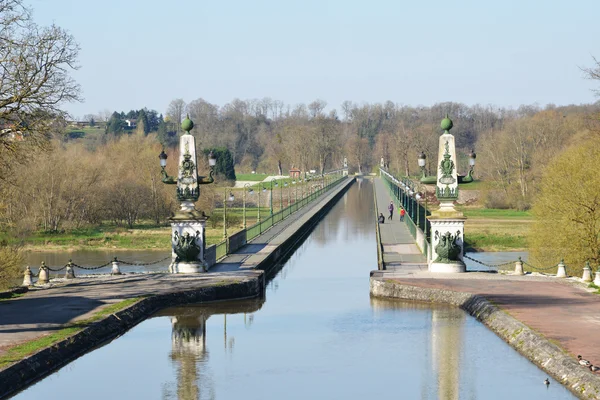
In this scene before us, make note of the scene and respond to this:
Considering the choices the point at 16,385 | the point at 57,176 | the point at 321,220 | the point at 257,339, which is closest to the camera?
the point at 16,385

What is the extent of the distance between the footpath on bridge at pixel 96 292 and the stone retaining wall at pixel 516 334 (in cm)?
501

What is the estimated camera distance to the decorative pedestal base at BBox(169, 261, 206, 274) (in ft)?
111

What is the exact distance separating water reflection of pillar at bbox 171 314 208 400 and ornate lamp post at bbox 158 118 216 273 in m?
6.28

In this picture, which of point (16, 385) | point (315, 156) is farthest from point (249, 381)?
point (315, 156)

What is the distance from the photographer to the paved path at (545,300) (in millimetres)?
21219

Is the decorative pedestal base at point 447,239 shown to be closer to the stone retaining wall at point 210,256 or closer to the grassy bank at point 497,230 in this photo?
the stone retaining wall at point 210,256

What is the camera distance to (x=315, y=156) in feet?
624

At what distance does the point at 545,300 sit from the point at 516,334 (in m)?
4.82

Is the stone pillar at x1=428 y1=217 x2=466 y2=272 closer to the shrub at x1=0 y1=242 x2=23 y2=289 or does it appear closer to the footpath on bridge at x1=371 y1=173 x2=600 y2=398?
the footpath on bridge at x1=371 y1=173 x2=600 y2=398

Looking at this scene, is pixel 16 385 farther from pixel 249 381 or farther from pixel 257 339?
pixel 257 339

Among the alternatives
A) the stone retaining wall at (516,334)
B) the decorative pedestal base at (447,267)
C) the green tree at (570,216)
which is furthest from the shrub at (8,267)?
the green tree at (570,216)

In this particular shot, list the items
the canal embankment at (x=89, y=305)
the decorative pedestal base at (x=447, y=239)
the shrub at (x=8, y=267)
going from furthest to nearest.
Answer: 1. the shrub at (x=8, y=267)
2. the decorative pedestal base at (x=447, y=239)
3. the canal embankment at (x=89, y=305)

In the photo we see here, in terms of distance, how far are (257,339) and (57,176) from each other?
53443mm

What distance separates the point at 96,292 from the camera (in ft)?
94.4
